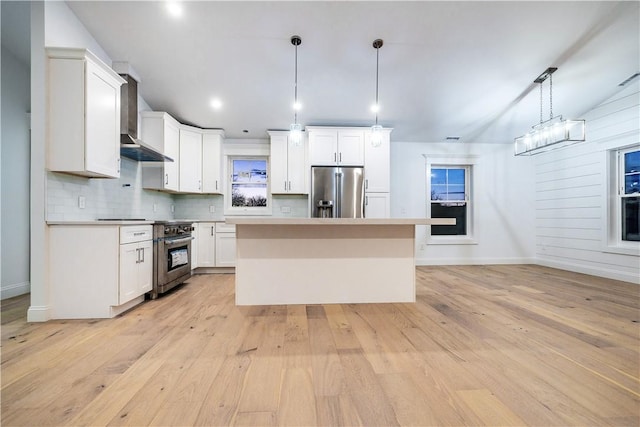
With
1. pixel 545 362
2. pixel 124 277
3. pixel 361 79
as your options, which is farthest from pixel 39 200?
pixel 545 362

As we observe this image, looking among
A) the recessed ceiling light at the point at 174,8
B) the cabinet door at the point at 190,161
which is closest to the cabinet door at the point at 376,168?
the cabinet door at the point at 190,161

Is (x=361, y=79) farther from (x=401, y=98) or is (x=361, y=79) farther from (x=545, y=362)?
(x=545, y=362)

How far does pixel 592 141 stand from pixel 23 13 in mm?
7653

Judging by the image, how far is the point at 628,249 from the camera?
3.88m

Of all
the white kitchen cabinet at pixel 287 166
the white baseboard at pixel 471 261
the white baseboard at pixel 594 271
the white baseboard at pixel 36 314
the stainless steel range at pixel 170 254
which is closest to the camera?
the white baseboard at pixel 36 314

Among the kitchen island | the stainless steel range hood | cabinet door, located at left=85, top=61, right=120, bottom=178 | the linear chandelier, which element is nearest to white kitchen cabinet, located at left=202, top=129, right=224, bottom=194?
the stainless steel range hood

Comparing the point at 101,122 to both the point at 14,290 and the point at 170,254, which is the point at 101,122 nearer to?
the point at 170,254

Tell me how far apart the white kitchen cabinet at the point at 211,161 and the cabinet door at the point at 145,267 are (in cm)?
186

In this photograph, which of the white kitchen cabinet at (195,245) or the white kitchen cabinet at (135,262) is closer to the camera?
the white kitchen cabinet at (135,262)

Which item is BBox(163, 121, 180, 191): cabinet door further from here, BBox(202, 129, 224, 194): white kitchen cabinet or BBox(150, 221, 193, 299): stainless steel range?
BBox(150, 221, 193, 299): stainless steel range

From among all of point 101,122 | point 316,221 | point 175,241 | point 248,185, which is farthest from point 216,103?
point 316,221

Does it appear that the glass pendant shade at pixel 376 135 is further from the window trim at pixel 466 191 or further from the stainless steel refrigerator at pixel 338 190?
the window trim at pixel 466 191

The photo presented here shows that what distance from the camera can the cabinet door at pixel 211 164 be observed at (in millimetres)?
4684

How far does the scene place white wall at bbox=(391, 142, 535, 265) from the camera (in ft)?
17.6
